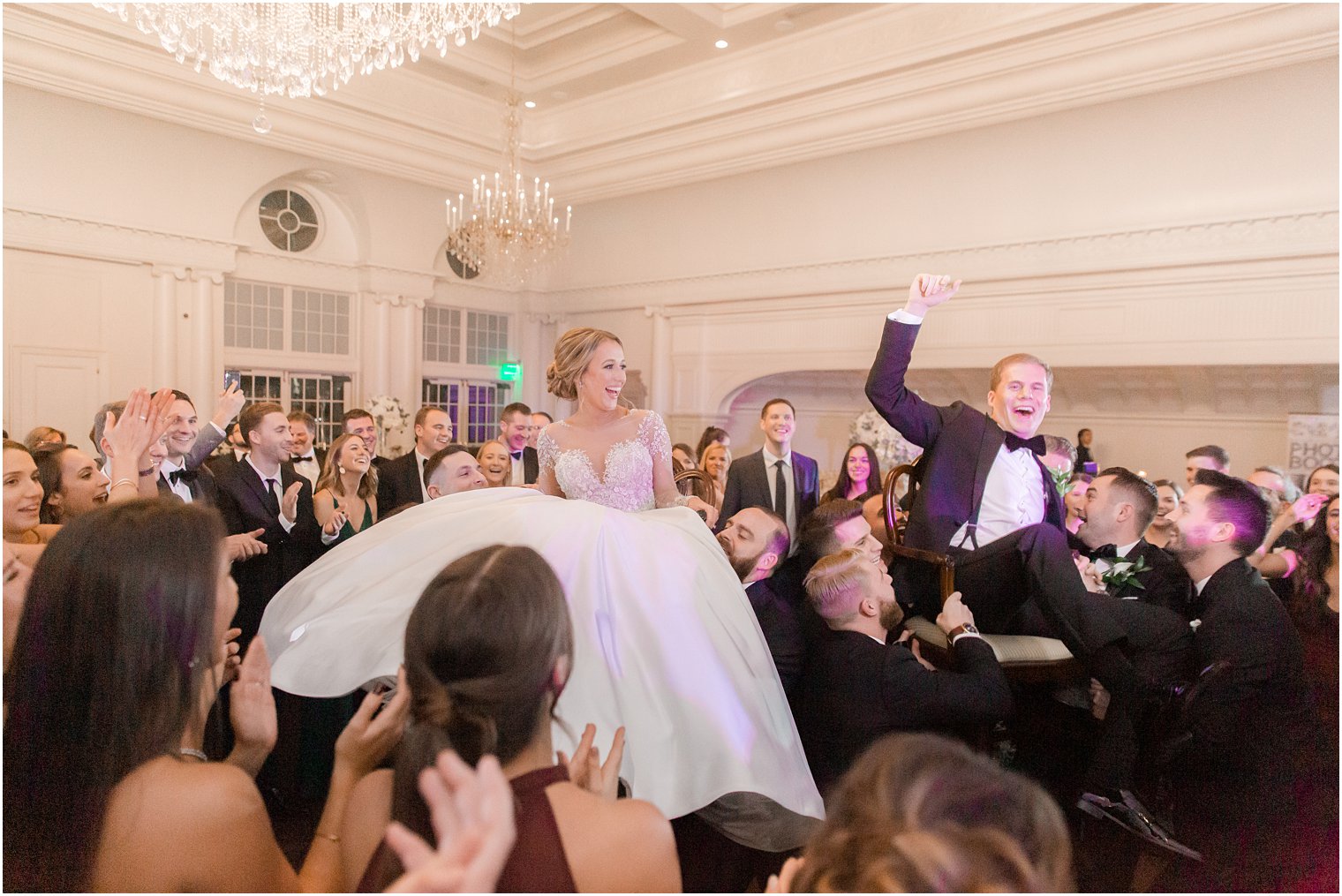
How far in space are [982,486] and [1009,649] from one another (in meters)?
0.55

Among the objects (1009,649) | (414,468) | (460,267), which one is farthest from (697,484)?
(460,267)

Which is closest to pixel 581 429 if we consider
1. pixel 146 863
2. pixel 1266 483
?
pixel 146 863

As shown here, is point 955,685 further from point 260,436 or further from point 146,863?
point 260,436

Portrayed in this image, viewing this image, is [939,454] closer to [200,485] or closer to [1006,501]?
[1006,501]

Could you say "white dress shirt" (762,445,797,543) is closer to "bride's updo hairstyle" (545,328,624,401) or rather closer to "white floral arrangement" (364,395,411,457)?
"bride's updo hairstyle" (545,328,624,401)

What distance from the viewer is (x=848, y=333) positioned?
8.53 meters

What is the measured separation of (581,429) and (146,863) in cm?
251

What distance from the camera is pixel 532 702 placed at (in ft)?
→ 4.12

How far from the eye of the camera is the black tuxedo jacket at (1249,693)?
7.91 ft

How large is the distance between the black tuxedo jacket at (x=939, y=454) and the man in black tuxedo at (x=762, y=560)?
474 millimetres

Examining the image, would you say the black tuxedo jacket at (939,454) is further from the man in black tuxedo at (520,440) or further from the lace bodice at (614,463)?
the man in black tuxedo at (520,440)

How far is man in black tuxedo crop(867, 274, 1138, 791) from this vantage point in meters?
2.79

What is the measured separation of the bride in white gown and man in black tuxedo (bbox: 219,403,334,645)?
93 cm

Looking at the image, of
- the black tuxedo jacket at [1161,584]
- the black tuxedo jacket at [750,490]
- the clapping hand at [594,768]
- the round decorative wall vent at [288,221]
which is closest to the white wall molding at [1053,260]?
the black tuxedo jacket at [750,490]
